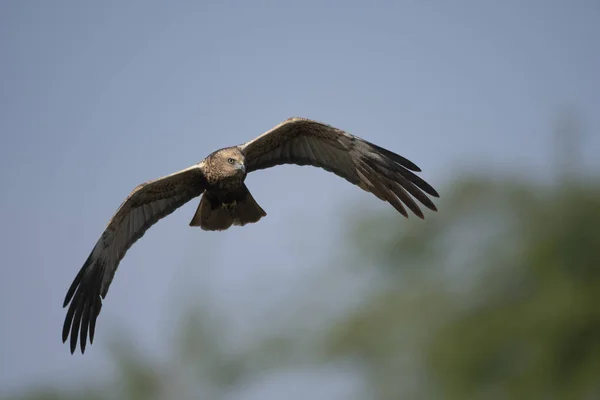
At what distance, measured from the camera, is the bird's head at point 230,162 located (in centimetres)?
949

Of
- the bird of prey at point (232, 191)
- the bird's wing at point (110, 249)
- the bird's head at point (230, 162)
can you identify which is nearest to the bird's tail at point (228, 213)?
the bird of prey at point (232, 191)

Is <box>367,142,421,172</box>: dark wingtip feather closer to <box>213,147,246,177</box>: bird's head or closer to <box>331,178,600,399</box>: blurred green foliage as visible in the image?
<box>213,147,246,177</box>: bird's head

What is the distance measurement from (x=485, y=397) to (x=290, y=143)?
41.9ft

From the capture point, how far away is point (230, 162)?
9.55 meters

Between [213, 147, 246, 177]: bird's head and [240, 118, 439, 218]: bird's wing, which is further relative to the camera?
[240, 118, 439, 218]: bird's wing

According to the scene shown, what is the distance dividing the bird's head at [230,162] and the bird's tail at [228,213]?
2.26ft

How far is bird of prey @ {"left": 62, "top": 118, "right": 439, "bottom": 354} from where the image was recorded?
1005cm

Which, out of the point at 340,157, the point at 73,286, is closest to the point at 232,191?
the point at 340,157

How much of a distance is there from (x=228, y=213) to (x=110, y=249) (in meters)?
1.48

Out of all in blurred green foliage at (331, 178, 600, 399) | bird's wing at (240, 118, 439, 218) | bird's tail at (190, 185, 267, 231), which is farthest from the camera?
blurred green foliage at (331, 178, 600, 399)

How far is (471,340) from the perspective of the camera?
22.9 m

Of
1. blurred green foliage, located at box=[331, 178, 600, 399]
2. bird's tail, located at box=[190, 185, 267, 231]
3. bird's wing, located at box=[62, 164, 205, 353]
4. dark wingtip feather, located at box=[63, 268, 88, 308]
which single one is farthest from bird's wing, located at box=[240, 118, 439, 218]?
blurred green foliage, located at box=[331, 178, 600, 399]

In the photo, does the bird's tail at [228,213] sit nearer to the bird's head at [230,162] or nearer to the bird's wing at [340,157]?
the bird's wing at [340,157]

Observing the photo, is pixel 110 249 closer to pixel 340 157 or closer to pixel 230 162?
pixel 230 162
